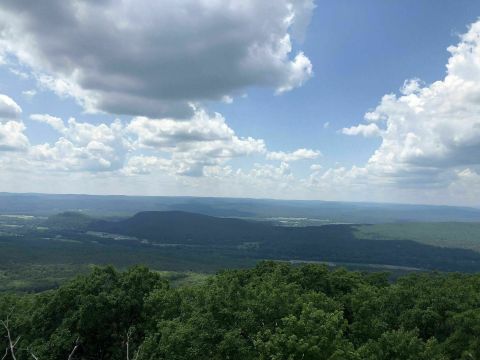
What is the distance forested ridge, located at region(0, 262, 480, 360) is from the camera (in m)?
33.3

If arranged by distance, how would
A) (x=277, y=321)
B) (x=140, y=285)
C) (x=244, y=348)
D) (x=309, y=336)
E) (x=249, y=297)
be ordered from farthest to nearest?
1. (x=140, y=285)
2. (x=249, y=297)
3. (x=277, y=321)
4. (x=244, y=348)
5. (x=309, y=336)

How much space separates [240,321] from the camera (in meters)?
39.6

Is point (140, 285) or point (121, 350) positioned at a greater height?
point (140, 285)

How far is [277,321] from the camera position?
132 feet

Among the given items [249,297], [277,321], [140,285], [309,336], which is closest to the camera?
[309,336]

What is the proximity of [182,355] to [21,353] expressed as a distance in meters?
24.3

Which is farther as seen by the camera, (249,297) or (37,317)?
(37,317)

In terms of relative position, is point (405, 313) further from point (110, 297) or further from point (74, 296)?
point (74, 296)

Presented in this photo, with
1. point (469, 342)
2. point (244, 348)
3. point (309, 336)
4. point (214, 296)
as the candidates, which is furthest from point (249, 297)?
point (469, 342)

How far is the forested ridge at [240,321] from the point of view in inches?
1313

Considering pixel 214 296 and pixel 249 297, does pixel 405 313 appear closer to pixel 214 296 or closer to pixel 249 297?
pixel 249 297

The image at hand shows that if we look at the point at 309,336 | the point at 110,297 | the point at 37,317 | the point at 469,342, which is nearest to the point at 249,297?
the point at 309,336

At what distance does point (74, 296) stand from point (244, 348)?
91.9 feet

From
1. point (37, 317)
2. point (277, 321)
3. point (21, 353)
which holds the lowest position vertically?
point (21, 353)
